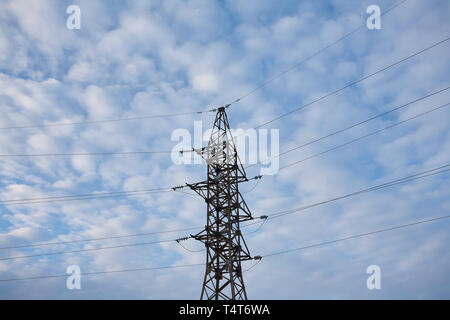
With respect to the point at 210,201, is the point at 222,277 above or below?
below
